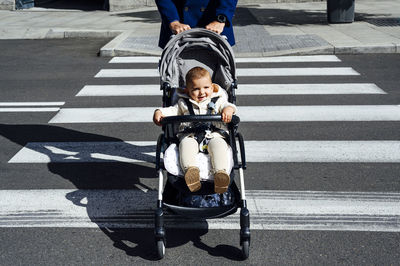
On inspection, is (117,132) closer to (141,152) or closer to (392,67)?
(141,152)

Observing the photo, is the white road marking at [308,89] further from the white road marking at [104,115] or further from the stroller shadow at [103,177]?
the stroller shadow at [103,177]

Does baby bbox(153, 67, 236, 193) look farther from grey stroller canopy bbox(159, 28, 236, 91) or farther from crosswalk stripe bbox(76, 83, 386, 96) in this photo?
crosswalk stripe bbox(76, 83, 386, 96)

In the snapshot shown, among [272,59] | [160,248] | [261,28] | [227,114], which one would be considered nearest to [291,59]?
[272,59]

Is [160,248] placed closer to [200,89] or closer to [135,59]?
[200,89]

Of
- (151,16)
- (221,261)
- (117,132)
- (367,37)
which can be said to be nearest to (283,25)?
(367,37)

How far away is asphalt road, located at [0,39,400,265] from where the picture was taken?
14.9 feet

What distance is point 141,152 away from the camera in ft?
23.0

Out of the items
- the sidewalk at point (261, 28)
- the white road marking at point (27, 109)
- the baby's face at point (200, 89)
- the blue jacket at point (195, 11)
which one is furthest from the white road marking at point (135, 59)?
the baby's face at point (200, 89)

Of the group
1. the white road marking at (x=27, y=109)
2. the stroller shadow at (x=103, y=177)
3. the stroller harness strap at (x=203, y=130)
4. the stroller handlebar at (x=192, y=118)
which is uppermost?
the stroller handlebar at (x=192, y=118)

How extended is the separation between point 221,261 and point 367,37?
10.8 meters

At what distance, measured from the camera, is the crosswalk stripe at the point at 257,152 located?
22.0 feet

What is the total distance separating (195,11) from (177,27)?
37cm

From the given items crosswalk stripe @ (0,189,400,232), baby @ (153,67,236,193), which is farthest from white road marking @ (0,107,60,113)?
baby @ (153,67,236,193)

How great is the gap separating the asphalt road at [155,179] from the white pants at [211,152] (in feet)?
2.05
